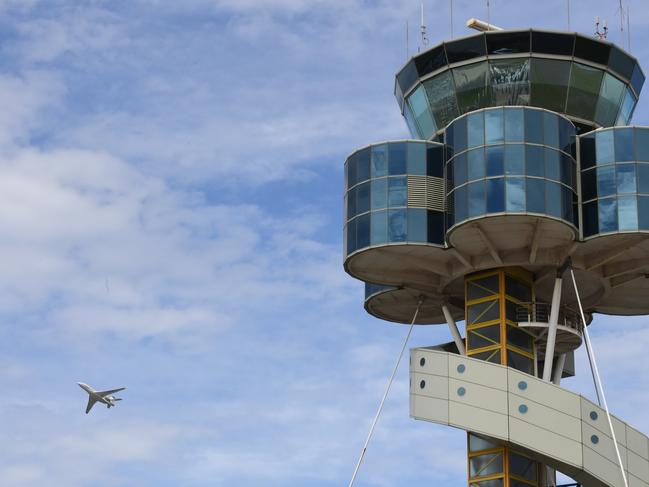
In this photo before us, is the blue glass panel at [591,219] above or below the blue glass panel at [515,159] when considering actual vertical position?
below

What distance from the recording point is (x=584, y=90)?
70.1 meters

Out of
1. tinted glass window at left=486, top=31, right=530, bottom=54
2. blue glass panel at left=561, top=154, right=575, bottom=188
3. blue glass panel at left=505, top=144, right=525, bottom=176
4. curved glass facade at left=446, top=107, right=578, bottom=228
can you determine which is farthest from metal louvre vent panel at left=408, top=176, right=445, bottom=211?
tinted glass window at left=486, top=31, right=530, bottom=54

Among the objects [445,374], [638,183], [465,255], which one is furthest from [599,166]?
[445,374]

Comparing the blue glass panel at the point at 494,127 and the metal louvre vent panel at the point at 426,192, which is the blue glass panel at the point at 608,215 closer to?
the blue glass panel at the point at 494,127

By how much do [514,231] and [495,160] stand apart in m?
3.26

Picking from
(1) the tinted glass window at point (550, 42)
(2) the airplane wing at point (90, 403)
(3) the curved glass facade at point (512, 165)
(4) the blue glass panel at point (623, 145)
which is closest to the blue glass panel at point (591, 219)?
(3) the curved glass facade at point (512, 165)

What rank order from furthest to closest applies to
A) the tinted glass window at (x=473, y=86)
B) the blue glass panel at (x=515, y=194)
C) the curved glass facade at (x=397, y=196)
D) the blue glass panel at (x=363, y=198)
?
the tinted glass window at (x=473, y=86), the blue glass panel at (x=363, y=198), the curved glass facade at (x=397, y=196), the blue glass panel at (x=515, y=194)

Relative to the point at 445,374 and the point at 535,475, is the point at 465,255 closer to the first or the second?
the point at 445,374

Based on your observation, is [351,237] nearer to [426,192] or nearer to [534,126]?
[426,192]

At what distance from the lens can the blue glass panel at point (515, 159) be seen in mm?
64875

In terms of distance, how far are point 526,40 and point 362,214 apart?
11.3 metres

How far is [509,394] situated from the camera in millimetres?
64688

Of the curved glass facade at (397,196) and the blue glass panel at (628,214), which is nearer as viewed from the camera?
the blue glass panel at (628,214)

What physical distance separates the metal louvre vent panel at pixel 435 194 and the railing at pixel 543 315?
20.8 feet
